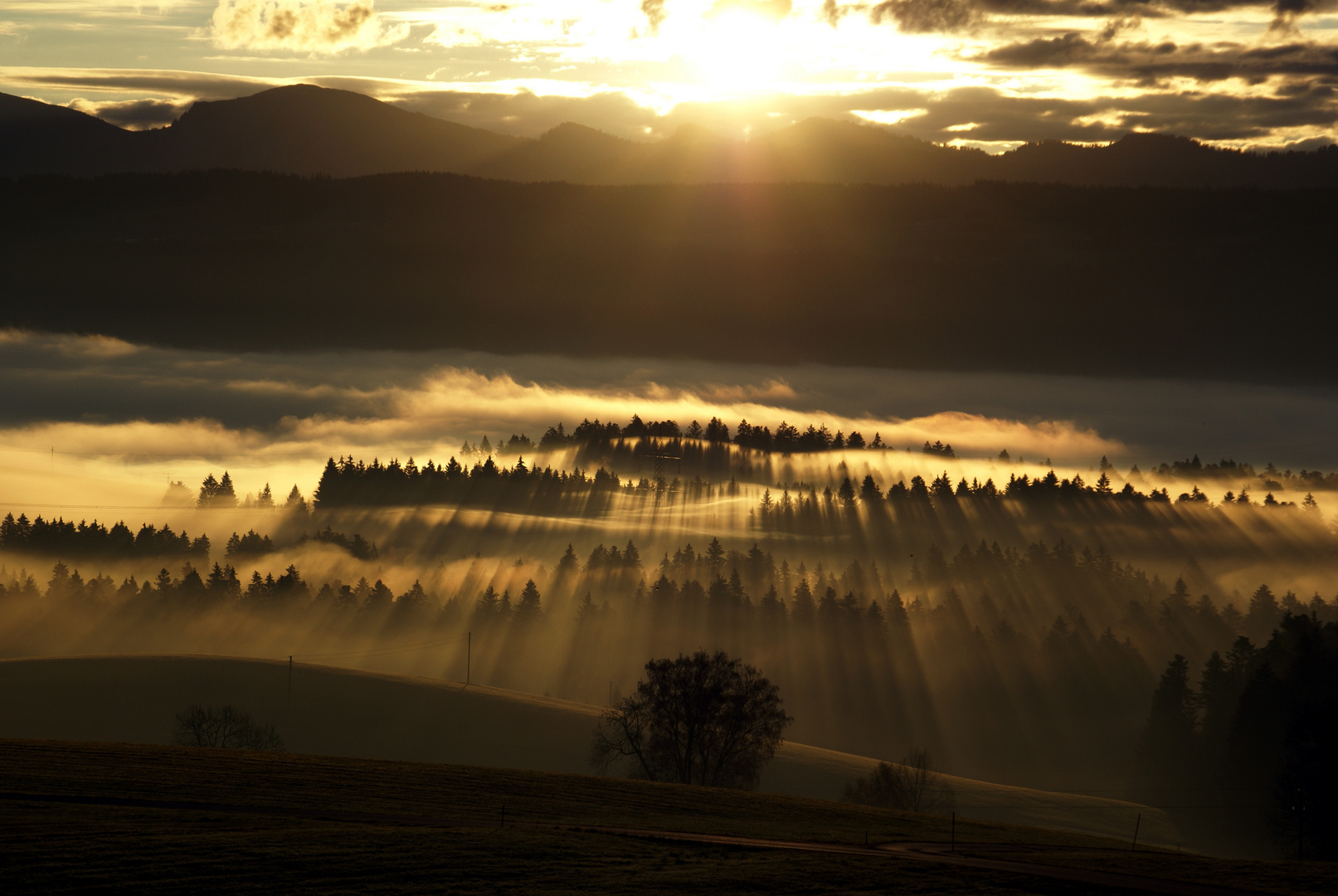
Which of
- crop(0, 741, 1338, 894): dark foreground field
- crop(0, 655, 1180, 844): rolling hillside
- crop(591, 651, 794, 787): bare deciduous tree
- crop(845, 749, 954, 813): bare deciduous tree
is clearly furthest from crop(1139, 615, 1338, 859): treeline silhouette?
crop(591, 651, 794, 787): bare deciduous tree

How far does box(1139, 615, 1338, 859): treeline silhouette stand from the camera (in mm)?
106750

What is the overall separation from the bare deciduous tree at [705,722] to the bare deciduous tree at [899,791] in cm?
1712

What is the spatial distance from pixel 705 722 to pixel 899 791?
3124cm

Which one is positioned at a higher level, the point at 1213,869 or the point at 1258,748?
the point at 1258,748

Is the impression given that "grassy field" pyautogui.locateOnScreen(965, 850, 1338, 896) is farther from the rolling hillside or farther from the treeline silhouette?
the rolling hillside

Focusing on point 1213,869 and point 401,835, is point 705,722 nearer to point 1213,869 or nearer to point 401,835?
point 1213,869

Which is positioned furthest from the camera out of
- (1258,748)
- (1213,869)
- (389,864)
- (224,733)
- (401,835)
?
(224,733)

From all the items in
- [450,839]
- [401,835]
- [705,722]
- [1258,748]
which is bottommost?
[401,835]

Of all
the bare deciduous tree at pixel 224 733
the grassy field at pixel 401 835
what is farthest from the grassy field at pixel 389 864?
the bare deciduous tree at pixel 224 733

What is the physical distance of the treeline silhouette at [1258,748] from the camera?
4203 inches

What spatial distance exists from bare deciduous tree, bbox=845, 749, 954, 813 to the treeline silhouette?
3058 cm

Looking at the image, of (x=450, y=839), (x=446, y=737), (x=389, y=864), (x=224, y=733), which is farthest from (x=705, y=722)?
(x=389, y=864)

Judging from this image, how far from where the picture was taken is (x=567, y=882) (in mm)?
55125

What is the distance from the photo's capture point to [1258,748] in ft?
444
